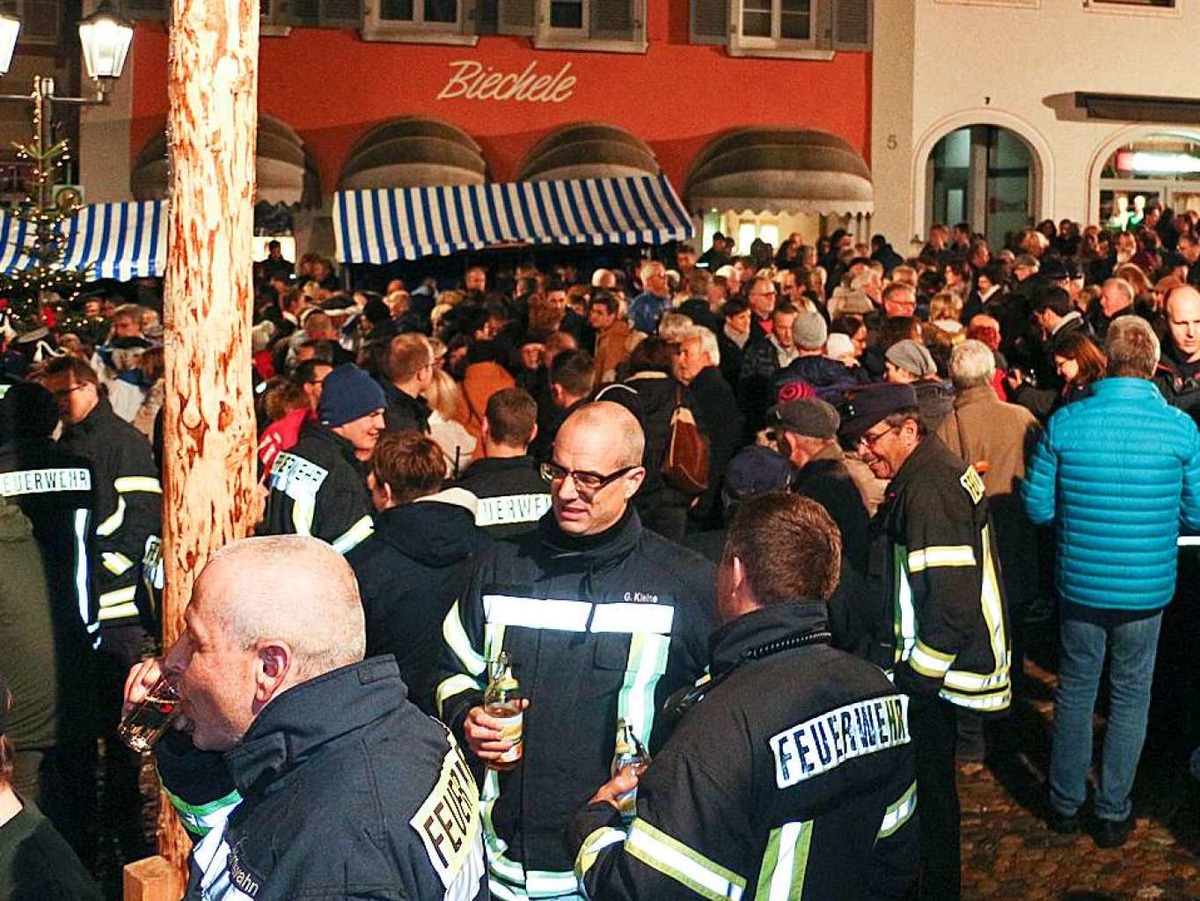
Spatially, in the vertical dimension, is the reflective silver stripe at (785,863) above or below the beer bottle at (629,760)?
below

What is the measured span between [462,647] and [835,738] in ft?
3.96

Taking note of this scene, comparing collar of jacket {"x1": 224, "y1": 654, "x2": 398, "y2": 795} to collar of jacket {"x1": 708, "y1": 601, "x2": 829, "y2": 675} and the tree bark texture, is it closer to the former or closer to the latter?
collar of jacket {"x1": 708, "y1": 601, "x2": 829, "y2": 675}

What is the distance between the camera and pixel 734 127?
1032 inches

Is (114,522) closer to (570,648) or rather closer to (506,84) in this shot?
(570,648)

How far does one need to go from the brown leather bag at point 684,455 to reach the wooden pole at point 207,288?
12.6 ft

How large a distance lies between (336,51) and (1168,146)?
13.2m

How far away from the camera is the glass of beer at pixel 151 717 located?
10.9 feet

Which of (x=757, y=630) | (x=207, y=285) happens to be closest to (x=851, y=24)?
(x=207, y=285)

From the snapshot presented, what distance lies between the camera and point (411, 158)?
2388 cm

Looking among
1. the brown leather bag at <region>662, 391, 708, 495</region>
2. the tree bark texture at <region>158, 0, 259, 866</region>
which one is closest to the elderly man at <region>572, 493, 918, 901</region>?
the tree bark texture at <region>158, 0, 259, 866</region>

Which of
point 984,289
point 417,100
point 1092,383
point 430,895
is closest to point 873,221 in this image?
point 417,100

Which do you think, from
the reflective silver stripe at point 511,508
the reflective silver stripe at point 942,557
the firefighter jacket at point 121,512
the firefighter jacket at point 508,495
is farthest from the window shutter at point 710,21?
the reflective silver stripe at point 942,557

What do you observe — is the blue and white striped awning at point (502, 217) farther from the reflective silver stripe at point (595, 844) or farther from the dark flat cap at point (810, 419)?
the reflective silver stripe at point (595, 844)

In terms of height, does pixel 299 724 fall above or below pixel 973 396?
below
